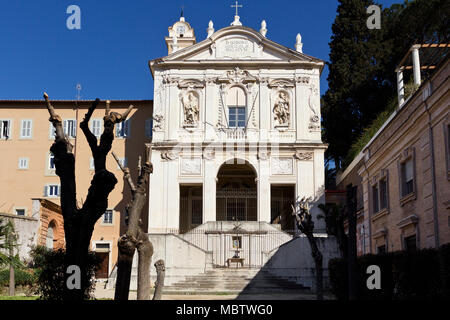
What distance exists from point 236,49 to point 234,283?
2025cm

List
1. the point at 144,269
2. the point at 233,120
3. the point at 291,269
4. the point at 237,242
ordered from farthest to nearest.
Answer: the point at 233,120
the point at 237,242
the point at 291,269
the point at 144,269

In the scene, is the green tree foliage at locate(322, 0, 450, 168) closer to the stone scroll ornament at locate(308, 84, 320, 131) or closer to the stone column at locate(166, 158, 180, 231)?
the stone scroll ornament at locate(308, 84, 320, 131)

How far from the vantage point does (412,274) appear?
46.2 ft

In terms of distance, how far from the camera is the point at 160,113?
39344 millimetres

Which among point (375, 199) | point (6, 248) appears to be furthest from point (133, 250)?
point (375, 199)

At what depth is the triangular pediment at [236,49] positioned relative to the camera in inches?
1575

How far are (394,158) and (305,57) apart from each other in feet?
62.5

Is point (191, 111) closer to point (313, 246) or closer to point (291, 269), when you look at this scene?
point (291, 269)

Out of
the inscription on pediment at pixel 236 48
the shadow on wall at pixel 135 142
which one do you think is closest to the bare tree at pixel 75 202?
the inscription on pediment at pixel 236 48

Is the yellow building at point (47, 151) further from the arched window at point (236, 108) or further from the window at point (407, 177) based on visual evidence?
the window at point (407, 177)

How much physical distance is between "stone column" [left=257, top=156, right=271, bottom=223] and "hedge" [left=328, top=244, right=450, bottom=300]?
1960 centimetres

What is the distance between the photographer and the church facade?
3788 cm

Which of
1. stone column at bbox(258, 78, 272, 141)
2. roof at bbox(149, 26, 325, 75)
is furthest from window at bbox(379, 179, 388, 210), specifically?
roof at bbox(149, 26, 325, 75)

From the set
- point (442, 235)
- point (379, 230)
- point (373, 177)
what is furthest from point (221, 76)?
point (442, 235)
